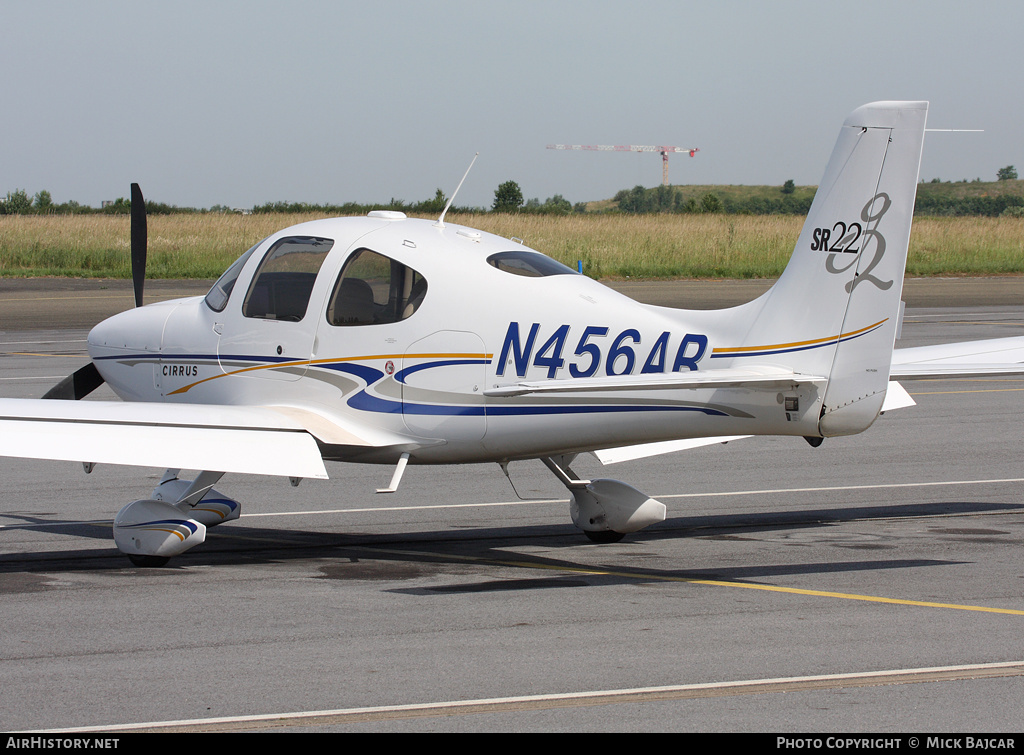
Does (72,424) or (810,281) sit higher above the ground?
(810,281)

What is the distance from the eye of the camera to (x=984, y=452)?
45.5ft

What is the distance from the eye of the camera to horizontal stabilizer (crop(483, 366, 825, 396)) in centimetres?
770

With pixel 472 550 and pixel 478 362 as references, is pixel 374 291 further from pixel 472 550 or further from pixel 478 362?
pixel 472 550

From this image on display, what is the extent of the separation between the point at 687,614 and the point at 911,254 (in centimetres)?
5189

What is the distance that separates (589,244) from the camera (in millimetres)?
51781

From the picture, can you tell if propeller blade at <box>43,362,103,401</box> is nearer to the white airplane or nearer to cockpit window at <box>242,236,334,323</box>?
the white airplane

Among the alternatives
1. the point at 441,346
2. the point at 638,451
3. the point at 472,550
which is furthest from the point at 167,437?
the point at 638,451

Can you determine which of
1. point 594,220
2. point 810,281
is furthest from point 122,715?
point 594,220

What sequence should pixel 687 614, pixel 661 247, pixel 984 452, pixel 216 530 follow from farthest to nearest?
pixel 661 247 → pixel 984 452 → pixel 216 530 → pixel 687 614

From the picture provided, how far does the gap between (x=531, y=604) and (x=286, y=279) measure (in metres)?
3.52

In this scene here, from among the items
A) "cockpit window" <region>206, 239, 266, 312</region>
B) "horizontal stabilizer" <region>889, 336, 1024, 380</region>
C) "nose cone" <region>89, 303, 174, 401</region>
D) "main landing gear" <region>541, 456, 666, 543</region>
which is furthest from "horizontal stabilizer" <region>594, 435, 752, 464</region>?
"nose cone" <region>89, 303, 174, 401</region>

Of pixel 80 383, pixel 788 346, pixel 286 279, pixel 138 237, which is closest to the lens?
pixel 788 346

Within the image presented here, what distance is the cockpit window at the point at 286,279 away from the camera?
9.43 meters

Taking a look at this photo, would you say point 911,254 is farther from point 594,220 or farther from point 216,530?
point 216,530
